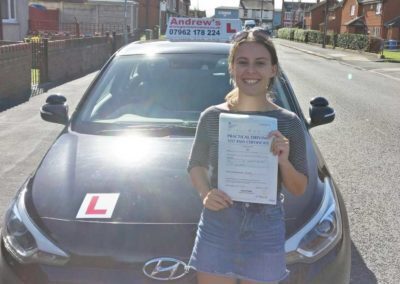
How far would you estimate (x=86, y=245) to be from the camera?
7.92 feet

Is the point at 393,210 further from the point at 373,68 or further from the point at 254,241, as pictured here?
the point at 373,68

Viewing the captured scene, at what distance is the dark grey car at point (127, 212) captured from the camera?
7.78ft

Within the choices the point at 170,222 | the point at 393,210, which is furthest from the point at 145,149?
the point at 393,210

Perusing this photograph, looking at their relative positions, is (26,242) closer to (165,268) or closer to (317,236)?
(165,268)

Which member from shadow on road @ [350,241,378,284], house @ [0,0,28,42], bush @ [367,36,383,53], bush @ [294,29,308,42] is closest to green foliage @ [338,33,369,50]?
bush @ [367,36,383,53]

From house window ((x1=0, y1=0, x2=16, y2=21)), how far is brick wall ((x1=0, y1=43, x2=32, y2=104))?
10263 mm

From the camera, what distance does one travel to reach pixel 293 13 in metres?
119

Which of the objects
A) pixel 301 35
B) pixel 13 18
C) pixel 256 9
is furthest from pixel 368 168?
pixel 256 9

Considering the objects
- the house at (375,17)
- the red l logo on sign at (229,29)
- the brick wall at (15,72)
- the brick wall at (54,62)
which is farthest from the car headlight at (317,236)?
the house at (375,17)

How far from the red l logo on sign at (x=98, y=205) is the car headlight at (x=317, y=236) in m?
0.85

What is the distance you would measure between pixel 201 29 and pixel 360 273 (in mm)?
2824

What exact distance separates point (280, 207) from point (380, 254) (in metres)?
2.27

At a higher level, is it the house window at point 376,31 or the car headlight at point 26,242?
the house window at point 376,31

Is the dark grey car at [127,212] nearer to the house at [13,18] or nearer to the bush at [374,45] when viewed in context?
the house at [13,18]
